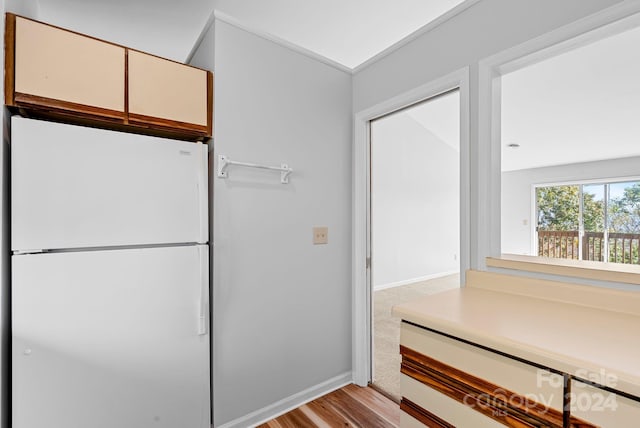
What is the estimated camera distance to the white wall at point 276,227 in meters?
1.70

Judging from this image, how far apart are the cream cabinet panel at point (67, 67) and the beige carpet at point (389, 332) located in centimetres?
252

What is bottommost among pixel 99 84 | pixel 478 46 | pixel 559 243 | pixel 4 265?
pixel 559 243

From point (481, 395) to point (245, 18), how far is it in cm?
261

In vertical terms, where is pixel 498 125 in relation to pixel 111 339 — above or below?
above

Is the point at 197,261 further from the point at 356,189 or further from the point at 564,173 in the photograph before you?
the point at 564,173

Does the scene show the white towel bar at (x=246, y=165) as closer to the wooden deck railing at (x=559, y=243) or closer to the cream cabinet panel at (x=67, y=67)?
the cream cabinet panel at (x=67, y=67)

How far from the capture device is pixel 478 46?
1.49 m

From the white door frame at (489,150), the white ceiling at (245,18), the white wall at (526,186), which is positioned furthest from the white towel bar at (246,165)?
the white wall at (526,186)

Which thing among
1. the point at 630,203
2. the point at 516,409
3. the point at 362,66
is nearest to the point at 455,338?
the point at 516,409

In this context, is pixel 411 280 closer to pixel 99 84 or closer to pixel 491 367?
pixel 491 367

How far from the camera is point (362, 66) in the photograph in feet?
7.16

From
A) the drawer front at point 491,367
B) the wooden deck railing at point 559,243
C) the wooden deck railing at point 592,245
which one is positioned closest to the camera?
the drawer front at point 491,367

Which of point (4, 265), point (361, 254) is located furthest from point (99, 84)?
point (361, 254)

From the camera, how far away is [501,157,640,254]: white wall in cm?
614
